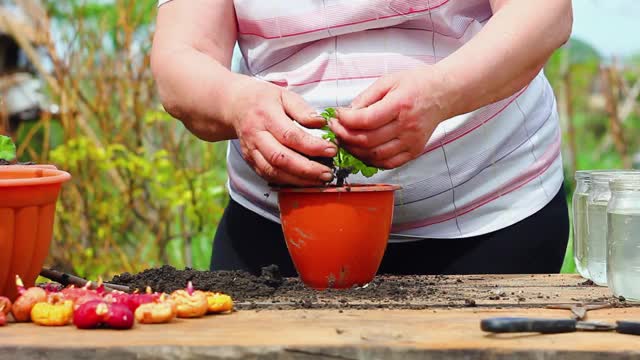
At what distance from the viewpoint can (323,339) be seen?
121 centimetres

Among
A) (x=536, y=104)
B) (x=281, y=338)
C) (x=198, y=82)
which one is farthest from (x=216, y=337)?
(x=536, y=104)

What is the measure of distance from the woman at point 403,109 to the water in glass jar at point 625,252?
30 centimetres

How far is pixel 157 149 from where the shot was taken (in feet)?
12.9

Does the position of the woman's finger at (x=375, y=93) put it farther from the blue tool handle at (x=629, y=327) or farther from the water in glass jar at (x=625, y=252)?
the blue tool handle at (x=629, y=327)

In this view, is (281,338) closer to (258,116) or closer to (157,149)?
(258,116)

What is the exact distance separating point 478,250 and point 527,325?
668 mm

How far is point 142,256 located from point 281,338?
2.91 metres

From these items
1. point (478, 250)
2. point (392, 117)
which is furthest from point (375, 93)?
point (478, 250)

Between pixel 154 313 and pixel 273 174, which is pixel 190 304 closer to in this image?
pixel 154 313

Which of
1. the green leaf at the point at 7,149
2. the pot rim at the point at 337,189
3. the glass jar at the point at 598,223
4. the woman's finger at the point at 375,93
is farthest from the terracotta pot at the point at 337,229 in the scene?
the green leaf at the point at 7,149

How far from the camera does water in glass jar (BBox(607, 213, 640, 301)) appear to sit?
146 cm

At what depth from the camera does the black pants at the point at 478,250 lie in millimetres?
1898

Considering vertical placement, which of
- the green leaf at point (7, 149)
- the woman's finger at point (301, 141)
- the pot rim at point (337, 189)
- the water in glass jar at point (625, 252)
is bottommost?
the water in glass jar at point (625, 252)

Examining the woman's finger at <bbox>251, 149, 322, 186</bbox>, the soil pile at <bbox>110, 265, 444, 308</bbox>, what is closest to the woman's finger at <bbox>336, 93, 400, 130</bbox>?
the woman's finger at <bbox>251, 149, 322, 186</bbox>
